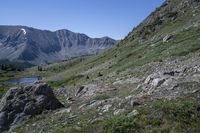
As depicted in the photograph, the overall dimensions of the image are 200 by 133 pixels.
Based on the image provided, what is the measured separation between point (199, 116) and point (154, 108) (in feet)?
7.81

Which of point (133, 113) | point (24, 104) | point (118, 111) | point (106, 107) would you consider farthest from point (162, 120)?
point (24, 104)

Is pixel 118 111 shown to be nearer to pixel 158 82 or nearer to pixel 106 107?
pixel 106 107

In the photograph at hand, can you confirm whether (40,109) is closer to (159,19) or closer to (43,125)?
(43,125)

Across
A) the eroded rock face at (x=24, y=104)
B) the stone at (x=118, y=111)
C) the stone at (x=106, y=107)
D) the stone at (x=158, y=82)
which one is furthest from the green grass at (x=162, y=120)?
the eroded rock face at (x=24, y=104)

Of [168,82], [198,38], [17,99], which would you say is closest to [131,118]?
[168,82]

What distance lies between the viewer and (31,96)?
85.0 feet

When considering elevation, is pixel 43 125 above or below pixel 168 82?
below

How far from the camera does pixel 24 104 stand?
25094mm

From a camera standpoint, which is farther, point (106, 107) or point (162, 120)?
point (106, 107)

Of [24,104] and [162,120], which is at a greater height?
[162,120]

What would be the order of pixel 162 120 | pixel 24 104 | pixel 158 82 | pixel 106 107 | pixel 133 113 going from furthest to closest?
1. pixel 24 104
2. pixel 158 82
3. pixel 106 107
4. pixel 133 113
5. pixel 162 120

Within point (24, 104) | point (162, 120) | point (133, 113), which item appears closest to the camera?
point (162, 120)

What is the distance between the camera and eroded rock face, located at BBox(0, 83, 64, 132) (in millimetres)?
24052

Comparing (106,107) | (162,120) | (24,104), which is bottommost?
(24,104)
